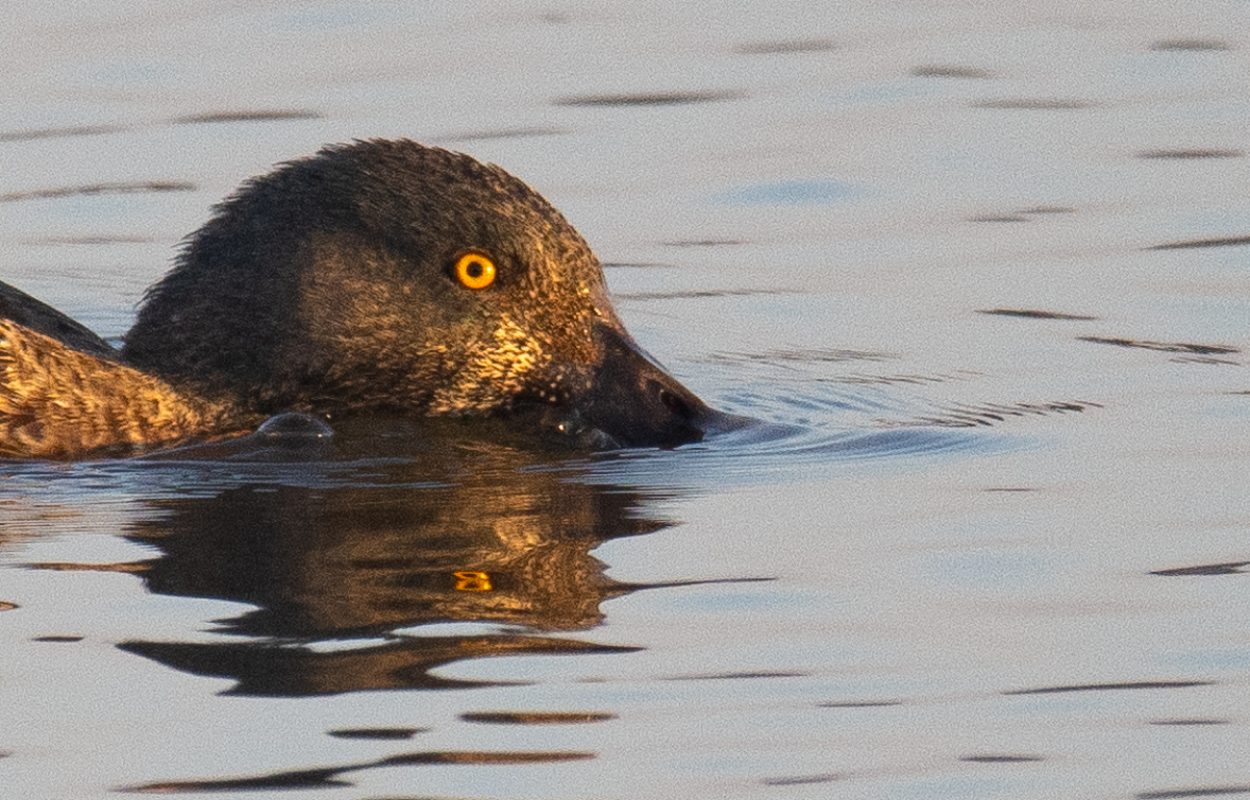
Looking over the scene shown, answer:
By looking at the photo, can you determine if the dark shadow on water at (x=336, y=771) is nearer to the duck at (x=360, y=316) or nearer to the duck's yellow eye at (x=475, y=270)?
the duck at (x=360, y=316)

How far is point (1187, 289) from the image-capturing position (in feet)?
40.1

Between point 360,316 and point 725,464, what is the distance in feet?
4.70

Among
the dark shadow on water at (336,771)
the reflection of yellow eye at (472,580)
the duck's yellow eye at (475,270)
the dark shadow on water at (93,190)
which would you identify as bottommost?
the dark shadow on water at (336,771)

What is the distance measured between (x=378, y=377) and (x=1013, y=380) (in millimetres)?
2446

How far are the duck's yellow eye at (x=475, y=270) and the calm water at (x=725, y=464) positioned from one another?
52 centimetres

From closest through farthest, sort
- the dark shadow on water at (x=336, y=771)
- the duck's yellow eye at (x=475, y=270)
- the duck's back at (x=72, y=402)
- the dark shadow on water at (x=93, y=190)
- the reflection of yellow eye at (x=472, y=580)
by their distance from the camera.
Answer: the dark shadow on water at (x=336, y=771) < the reflection of yellow eye at (x=472, y=580) < the duck's back at (x=72, y=402) < the duck's yellow eye at (x=475, y=270) < the dark shadow on water at (x=93, y=190)

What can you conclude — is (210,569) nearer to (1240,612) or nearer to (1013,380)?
(1240,612)

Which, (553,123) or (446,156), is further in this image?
(553,123)

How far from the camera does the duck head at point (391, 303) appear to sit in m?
10.2

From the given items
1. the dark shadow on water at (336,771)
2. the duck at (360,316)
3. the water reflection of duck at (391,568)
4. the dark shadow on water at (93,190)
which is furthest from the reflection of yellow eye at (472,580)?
the dark shadow on water at (93,190)

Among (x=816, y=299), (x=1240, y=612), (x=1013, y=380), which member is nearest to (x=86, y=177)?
(x=816, y=299)

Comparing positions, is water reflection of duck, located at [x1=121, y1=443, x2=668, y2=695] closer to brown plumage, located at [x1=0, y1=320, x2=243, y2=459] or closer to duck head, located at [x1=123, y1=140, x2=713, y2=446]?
duck head, located at [x1=123, y1=140, x2=713, y2=446]

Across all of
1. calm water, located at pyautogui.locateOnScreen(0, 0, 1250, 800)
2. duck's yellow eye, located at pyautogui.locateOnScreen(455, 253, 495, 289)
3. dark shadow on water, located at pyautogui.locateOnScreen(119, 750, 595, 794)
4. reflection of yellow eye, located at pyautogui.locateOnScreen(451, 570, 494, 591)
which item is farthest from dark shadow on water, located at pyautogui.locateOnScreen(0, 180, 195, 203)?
dark shadow on water, located at pyautogui.locateOnScreen(119, 750, 595, 794)

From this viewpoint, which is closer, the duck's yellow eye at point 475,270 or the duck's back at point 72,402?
the duck's back at point 72,402
